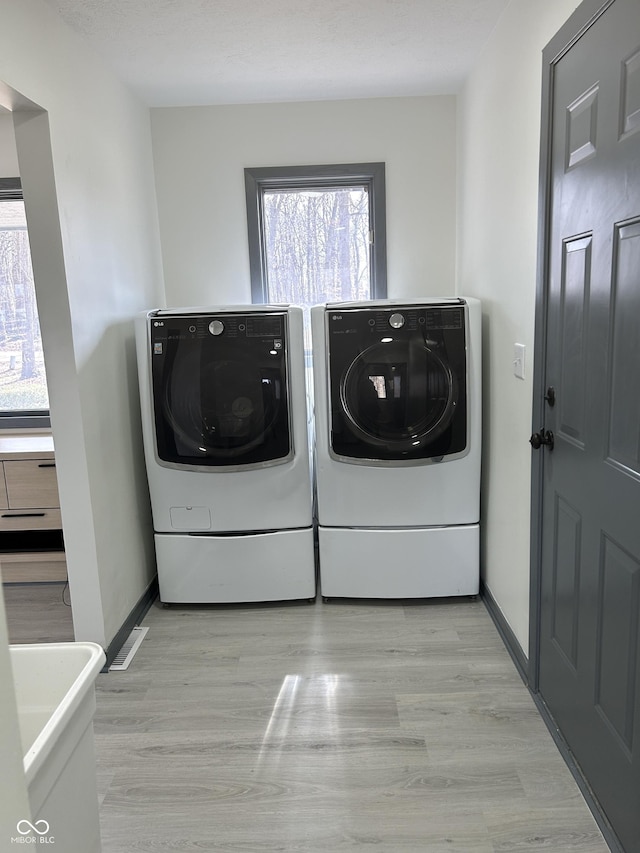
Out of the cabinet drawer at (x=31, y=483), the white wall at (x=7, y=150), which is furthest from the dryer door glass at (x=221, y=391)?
the white wall at (x=7, y=150)

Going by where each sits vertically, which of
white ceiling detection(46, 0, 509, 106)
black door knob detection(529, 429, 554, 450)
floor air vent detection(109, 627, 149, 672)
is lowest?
floor air vent detection(109, 627, 149, 672)

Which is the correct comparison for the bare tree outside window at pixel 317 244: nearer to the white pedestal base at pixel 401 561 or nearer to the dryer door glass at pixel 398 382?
the dryer door glass at pixel 398 382

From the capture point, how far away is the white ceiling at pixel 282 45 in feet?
7.45

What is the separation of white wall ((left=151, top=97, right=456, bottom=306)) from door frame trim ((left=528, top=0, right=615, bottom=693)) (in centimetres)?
151

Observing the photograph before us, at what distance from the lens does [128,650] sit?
2.67 meters

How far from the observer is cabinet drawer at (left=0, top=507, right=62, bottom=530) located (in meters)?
3.12

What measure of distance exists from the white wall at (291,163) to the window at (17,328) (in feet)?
2.64

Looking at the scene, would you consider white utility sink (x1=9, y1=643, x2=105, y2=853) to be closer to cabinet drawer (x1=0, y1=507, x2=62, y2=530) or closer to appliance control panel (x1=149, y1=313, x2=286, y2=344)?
appliance control panel (x1=149, y1=313, x2=286, y2=344)

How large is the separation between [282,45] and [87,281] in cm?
125

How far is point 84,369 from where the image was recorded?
95.0 inches

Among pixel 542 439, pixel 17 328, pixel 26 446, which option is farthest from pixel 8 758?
pixel 17 328

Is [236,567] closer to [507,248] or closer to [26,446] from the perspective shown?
[26,446]

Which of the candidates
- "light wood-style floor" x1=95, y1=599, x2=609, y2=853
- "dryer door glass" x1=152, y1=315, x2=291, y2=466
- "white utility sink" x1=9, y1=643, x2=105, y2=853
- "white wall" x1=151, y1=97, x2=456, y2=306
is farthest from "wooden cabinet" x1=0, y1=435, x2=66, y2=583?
"white utility sink" x1=9, y1=643, x2=105, y2=853

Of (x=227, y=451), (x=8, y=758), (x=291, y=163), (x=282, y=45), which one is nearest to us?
(x=8, y=758)
